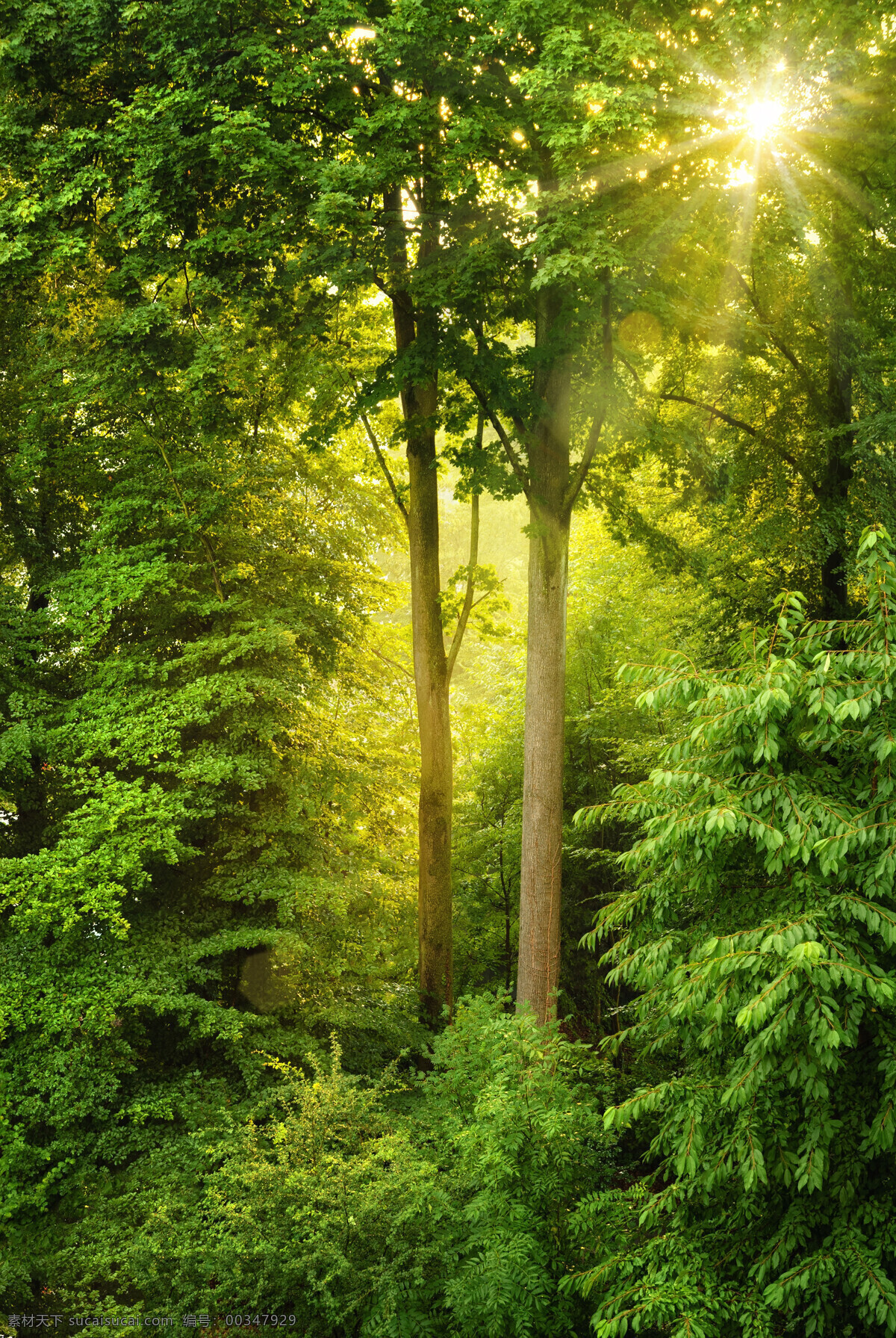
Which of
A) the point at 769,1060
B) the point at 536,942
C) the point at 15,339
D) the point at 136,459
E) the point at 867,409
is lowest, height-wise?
the point at 536,942

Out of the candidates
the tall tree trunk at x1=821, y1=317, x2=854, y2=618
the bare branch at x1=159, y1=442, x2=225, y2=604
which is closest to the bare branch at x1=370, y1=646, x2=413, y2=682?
the bare branch at x1=159, y1=442, x2=225, y2=604

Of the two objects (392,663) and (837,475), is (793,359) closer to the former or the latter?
(837,475)

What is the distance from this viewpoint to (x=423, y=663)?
10883 mm

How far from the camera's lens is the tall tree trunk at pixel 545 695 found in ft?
29.0

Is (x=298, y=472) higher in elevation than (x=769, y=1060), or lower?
higher

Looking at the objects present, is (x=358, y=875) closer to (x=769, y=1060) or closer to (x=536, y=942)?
(x=536, y=942)

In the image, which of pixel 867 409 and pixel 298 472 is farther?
pixel 298 472

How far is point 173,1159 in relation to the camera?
730 centimetres

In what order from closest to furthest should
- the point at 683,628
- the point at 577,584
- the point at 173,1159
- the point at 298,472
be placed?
the point at 173,1159 < the point at 298,472 < the point at 683,628 < the point at 577,584

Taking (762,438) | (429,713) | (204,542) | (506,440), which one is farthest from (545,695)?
(762,438)

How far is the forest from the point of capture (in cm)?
425

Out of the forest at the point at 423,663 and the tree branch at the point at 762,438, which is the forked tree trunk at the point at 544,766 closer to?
the forest at the point at 423,663

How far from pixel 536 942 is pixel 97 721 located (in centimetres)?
460

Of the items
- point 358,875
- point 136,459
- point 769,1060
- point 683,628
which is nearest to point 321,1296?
point 769,1060
